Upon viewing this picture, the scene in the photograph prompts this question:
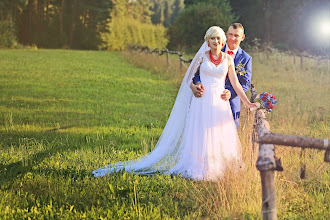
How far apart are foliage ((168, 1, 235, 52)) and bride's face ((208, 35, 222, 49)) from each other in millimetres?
39303

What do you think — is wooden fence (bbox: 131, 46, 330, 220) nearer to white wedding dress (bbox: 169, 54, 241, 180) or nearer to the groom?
white wedding dress (bbox: 169, 54, 241, 180)

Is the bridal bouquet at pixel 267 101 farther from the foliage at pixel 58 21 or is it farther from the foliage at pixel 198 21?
the foliage at pixel 58 21

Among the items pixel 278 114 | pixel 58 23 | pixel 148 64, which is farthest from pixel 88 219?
pixel 58 23

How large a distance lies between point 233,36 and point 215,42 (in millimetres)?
412

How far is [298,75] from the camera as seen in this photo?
65.6 ft

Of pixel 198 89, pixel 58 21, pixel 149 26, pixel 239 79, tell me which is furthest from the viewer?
pixel 149 26

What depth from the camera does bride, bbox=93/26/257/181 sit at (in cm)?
582

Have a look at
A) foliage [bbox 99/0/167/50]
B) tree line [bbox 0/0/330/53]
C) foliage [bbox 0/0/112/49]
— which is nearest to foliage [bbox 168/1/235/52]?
tree line [bbox 0/0/330/53]

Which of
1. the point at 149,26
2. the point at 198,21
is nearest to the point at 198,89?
the point at 198,21

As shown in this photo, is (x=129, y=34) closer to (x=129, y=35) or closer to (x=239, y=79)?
(x=129, y=35)

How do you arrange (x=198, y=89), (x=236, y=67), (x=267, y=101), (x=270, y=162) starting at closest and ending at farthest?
(x=270, y=162) → (x=267, y=101) → (x=198, y=89) → (x=236, y=67)

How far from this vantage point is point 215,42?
5727 mm

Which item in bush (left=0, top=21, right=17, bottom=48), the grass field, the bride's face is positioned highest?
bush (left=0, top=21, right=17, bottom=48)

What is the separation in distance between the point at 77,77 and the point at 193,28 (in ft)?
96.9
